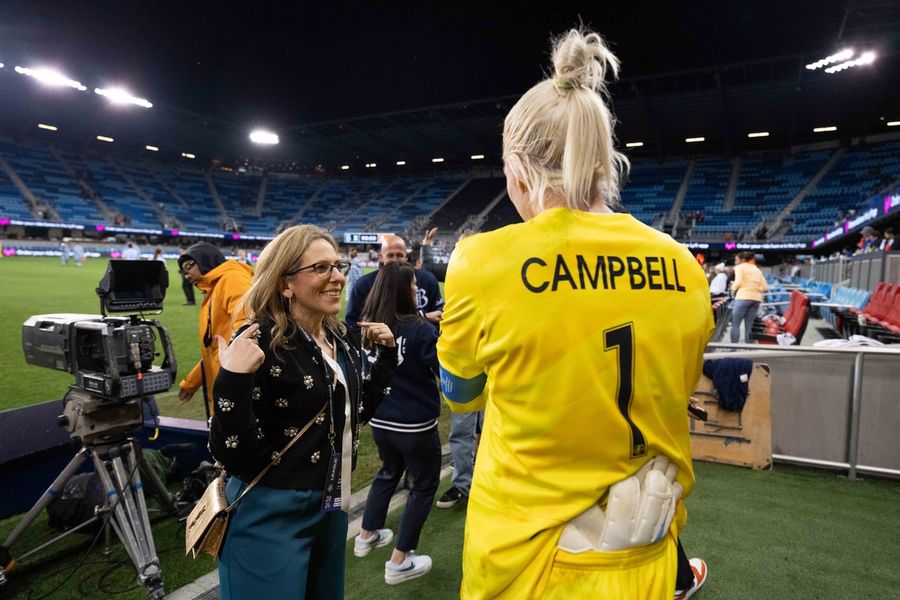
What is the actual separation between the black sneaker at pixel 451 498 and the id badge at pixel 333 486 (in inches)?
85.4

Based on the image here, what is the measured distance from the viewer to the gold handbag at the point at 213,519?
1.54 m

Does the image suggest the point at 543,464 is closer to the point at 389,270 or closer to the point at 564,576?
the point at 564,576

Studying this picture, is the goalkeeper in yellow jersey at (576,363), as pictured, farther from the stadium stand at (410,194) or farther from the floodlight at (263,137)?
the floodlight at (263,137)

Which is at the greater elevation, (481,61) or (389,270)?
(481,61)

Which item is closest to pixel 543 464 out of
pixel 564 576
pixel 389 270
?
pixel 564 576

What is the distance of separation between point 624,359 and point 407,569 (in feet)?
7.99

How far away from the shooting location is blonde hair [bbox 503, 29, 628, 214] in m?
1.03

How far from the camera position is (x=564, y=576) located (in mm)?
996

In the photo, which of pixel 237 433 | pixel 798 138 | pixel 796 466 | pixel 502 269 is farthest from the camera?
pixel 798 138

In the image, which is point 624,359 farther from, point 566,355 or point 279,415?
point 279,415

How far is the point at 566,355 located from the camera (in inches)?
37.4

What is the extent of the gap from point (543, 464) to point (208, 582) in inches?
105

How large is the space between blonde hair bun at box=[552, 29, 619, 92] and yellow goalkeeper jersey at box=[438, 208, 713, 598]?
1.02ft

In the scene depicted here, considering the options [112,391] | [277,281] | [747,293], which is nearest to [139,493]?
[112,391]
